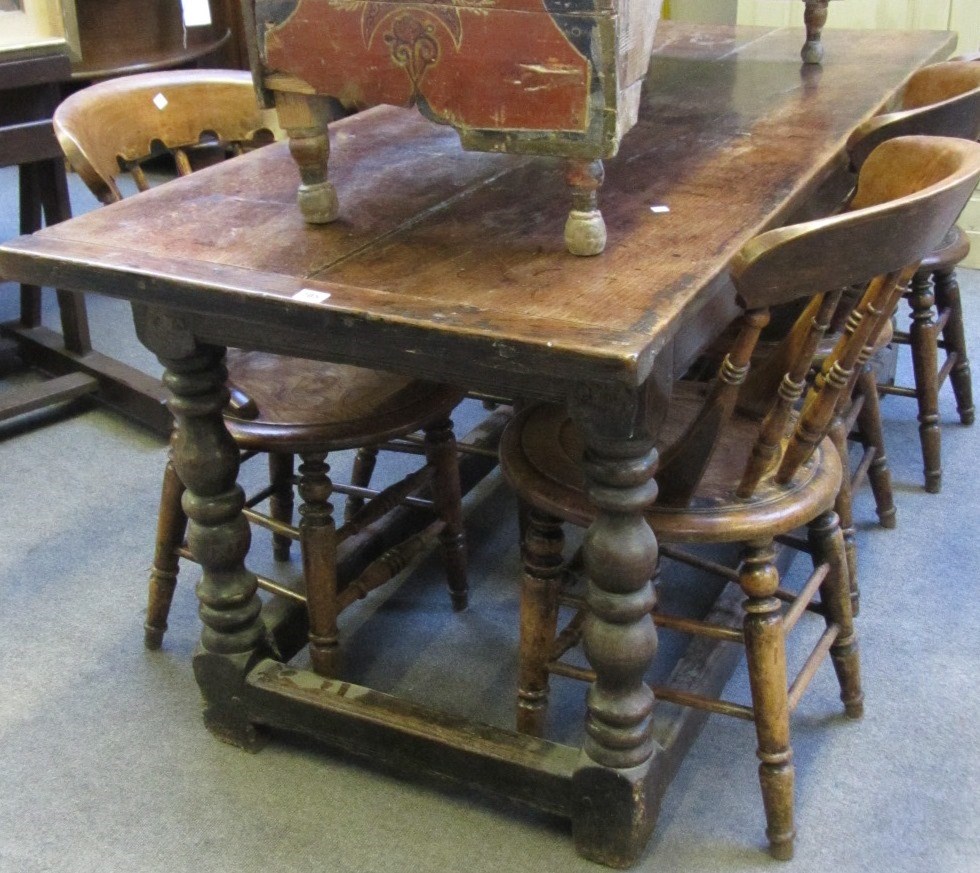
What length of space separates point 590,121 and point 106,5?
10.0 feet

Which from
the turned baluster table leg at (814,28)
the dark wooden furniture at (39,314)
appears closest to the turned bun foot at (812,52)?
the turned baluster table leg at (814,28)

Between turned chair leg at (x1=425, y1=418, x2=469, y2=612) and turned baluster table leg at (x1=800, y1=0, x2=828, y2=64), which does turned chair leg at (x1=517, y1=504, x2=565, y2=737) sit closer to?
turned chair leg at (x1=425, y1=418, x2=469, y2=612)

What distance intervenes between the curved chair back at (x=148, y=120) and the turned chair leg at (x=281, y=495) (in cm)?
57

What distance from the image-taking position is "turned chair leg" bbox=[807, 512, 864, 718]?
1844mm

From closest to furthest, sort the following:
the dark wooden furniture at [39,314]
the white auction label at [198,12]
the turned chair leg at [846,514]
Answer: the turned chair leg at [846,514]
the dark wooden furniture at [39,314]
the white auction label at [198,12]

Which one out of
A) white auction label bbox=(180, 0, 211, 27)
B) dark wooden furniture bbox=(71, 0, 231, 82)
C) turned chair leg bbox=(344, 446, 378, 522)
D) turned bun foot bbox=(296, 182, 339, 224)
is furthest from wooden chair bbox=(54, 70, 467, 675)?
white auction label bbox=(180, 0, 211, 27)

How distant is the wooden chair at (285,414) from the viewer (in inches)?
75.0

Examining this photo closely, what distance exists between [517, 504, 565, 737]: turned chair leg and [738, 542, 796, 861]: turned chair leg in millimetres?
274

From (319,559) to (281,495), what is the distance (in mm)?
460

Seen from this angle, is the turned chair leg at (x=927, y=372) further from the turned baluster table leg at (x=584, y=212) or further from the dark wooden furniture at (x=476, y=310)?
the turned baluster table leg at (x=584, y=212)

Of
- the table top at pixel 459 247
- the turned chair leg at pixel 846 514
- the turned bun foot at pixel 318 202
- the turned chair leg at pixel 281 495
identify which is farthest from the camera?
the turned chair leg at pixel 281 495

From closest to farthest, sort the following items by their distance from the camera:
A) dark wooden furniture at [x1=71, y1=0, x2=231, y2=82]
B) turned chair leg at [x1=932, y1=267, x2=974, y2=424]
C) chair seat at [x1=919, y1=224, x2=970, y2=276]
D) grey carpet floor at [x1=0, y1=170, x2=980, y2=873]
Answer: grey carpet floor at [x1=0, y1=170, x2=980, y2=873]
chair seat at [x1=919, y1=224, x2=970, y2=276]
turned chair leg at [x1=932, y1=267, x2=974, y2=424]
dark wooden furniture at [x1=71, y1=0, x2=231, y2=82]

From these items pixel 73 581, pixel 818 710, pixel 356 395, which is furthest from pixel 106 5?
pixel 818 710

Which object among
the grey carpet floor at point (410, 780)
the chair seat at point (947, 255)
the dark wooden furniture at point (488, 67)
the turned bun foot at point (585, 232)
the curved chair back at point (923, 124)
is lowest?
the grey carpet floor at point (410, 780)
